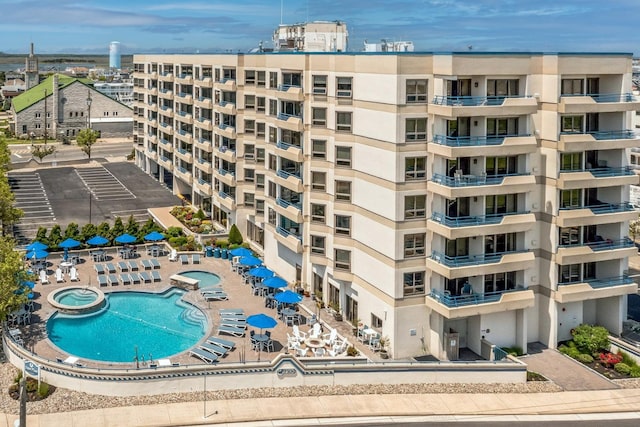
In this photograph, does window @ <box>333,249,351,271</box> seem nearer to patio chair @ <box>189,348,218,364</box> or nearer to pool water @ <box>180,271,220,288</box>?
patio chair @ <box>189,348,218,364</box>

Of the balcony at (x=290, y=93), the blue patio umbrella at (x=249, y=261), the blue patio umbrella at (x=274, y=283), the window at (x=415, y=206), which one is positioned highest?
the balcony at (x=290, y=93)

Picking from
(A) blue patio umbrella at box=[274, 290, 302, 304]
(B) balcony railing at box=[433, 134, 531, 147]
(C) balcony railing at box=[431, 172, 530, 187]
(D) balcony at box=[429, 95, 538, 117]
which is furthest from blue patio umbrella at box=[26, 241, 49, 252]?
(D) balcony at box=[429, 95, 538, 117]

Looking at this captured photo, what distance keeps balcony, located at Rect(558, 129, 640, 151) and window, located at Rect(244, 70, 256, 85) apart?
3193 cm

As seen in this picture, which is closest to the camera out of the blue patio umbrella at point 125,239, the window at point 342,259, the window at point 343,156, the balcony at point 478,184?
the balcony at point 478,184

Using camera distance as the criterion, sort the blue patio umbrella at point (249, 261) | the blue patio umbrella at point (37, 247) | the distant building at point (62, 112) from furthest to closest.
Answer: the distant building at point (62, 112) → the blue patio umbrella at point (37, 247) → the blue patio umbrella at point (249, 261)

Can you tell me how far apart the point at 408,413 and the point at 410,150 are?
626 inches

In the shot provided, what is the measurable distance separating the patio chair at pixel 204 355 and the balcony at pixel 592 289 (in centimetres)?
2231

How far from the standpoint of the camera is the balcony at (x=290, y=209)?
53.6 m

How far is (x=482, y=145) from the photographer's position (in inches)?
1682

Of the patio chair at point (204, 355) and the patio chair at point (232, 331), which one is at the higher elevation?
the patio chair at point (232, 331)

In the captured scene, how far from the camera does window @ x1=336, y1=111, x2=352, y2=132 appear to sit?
48.3 meters

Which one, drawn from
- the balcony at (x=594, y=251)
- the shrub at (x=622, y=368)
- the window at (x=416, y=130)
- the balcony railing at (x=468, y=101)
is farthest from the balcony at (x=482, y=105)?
the shrub at (x=622, y=368)

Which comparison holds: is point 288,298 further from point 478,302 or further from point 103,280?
point 103,280

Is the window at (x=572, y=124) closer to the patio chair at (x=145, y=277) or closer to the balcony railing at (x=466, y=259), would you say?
the balcony railing at (x=466, y=259)
